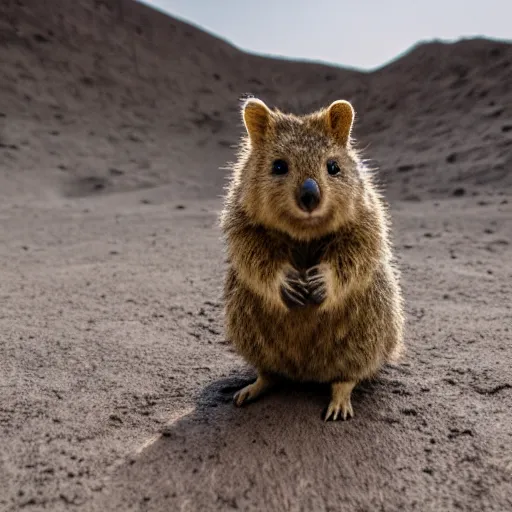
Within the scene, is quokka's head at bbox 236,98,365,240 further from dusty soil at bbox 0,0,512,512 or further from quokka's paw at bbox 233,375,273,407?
dusty soil at bbox 0,0,512,512

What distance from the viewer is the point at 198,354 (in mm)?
3631

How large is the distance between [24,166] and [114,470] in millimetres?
10300

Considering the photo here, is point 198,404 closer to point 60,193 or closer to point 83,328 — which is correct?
point 83,328

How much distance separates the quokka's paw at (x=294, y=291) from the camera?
2.61 meters

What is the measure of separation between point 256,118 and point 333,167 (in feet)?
1.65

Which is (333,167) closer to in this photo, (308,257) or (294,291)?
(308,257)

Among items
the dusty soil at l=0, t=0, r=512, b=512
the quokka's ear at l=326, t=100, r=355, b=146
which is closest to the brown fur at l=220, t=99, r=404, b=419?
the quokka's ear at l=326, t=100, r=355, b=146

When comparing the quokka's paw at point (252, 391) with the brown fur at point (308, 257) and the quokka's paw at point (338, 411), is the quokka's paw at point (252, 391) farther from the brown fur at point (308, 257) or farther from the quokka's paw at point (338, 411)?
the quokka's paw at point (338, 411)

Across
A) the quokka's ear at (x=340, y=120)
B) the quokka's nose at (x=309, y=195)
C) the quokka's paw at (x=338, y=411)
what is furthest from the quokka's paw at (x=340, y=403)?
the quokka's ear at (x=340, y=120)

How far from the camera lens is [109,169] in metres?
12.4

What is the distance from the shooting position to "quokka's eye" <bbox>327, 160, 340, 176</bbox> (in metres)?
2.72

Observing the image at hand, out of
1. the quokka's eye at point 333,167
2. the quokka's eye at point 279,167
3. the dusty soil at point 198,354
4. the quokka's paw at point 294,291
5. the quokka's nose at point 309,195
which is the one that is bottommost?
the dusty soil at point 198,354

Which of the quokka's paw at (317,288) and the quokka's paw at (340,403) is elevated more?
the quokka's paw at (317,288)

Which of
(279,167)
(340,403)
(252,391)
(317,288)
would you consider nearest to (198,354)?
(252,391)
